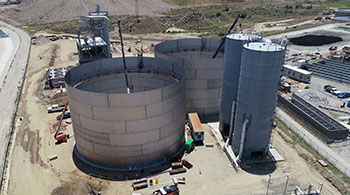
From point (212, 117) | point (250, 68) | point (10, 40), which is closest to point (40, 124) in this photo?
point (212, 117)

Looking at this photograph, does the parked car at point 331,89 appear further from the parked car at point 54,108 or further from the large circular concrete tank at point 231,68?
the parked car at point 54,108

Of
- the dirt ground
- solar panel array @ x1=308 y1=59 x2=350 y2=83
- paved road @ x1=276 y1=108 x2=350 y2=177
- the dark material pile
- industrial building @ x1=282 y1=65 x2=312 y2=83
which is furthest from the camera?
the dark material pile

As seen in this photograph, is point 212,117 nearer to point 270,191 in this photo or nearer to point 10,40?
point 270,191

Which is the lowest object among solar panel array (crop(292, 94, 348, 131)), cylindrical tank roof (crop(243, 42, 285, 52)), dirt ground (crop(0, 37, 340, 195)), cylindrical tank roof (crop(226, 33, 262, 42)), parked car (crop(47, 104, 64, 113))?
dirt ground (crop(0, 37, 340, 195))

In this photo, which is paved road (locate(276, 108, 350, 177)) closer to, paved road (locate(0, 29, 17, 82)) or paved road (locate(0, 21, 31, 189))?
paved road (locate(0, 21, 31, 189))

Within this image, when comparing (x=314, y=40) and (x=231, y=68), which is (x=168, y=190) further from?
(x=314, y=40)

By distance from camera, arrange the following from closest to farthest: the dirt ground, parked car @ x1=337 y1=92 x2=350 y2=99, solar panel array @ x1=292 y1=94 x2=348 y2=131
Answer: the dirt ground < solar panel array @ x1=292 y1=94 x2=348 y2=131 < parked car @ x1=337 y1=92 x2=350 y2=99

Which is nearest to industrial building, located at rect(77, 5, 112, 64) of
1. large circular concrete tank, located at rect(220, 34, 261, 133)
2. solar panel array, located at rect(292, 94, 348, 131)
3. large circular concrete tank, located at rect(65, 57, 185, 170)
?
large circular concrete tank, located at rect(65, 57, 185, 170)
